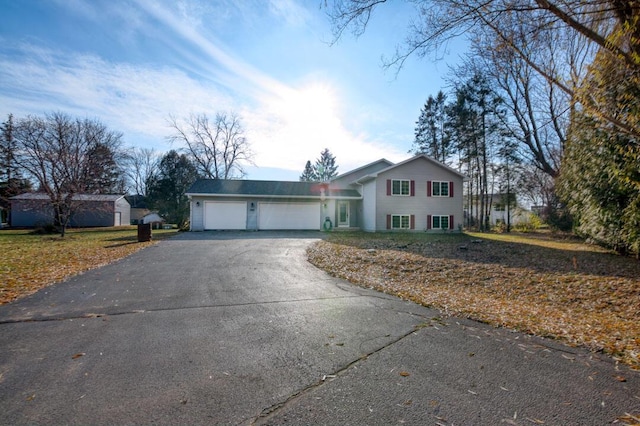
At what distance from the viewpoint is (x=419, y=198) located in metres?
21.4

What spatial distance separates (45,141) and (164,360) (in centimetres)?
2292

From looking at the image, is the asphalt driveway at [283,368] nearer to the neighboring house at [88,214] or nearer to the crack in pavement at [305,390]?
the crack in pavement at [305,390]

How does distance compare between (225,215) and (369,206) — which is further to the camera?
(369,206)

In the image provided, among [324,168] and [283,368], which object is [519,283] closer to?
[283,368]

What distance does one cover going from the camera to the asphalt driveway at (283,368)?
232 centimetres

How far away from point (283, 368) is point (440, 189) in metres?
21.1

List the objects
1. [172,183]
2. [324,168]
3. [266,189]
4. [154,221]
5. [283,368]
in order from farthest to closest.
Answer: [324,168]
[172,183]
[154,221]
[266,189]
[283,368]

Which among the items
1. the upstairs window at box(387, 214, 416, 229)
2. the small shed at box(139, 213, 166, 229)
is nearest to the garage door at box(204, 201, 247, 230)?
the upstairs window at box(387, 214, 416, 229)

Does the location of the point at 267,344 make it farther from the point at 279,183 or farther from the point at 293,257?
the point at 279,183

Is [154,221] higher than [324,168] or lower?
lower

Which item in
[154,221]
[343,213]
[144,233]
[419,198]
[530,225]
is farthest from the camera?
[154,221]

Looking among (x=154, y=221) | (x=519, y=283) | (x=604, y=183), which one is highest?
(x=604, y=183)

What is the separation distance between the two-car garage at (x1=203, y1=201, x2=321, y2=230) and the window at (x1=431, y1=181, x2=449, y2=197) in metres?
Result: 8.42

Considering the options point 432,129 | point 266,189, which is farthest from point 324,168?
point 266,189
